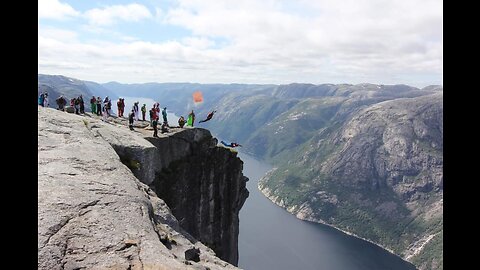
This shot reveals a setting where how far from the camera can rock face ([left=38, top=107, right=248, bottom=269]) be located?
52.0 feet

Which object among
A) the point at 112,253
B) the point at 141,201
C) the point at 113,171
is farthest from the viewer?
the point at 113,171

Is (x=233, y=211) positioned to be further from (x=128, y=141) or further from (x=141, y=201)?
(x=141, y=201)

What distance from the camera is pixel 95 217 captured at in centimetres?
1869

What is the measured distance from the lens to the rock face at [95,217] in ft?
52.0

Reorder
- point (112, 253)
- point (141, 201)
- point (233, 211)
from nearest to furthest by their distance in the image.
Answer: point (112, 253), point (141, 201), point (233, 211)
